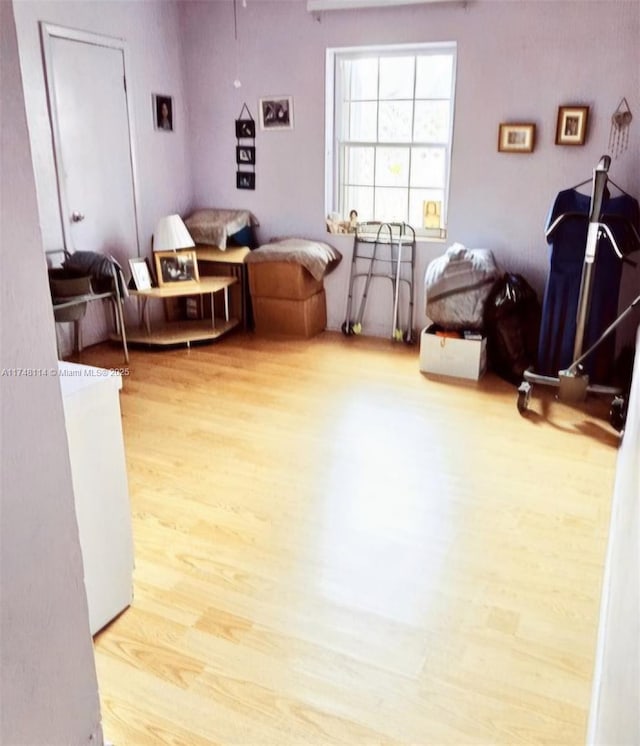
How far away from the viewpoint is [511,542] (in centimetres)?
260

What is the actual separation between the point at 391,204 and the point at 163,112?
6.43 ft

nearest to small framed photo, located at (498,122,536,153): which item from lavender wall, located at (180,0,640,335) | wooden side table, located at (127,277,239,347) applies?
lavender wall, located at (180,0,640,335)

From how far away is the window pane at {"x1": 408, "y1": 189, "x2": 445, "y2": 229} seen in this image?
5026 millimetres

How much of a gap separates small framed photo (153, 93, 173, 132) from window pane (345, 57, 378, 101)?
1.44 metres

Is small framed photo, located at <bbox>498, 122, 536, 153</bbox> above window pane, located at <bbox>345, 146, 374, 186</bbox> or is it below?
above

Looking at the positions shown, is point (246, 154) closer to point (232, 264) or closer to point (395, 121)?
point (232, 264)

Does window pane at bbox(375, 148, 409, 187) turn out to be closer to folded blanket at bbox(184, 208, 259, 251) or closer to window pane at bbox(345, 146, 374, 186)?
window pane at bbox(345, 146, 374, 186)

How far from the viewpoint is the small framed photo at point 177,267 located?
508 cm

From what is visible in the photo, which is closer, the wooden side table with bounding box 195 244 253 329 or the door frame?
the door frame

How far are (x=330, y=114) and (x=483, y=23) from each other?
1264 mm

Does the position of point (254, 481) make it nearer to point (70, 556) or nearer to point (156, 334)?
point (70, 556)

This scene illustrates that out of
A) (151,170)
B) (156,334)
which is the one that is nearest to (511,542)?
(156,334)

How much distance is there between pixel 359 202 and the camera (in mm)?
5348

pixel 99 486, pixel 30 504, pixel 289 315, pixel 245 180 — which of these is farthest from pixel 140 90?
pixel 30 504
